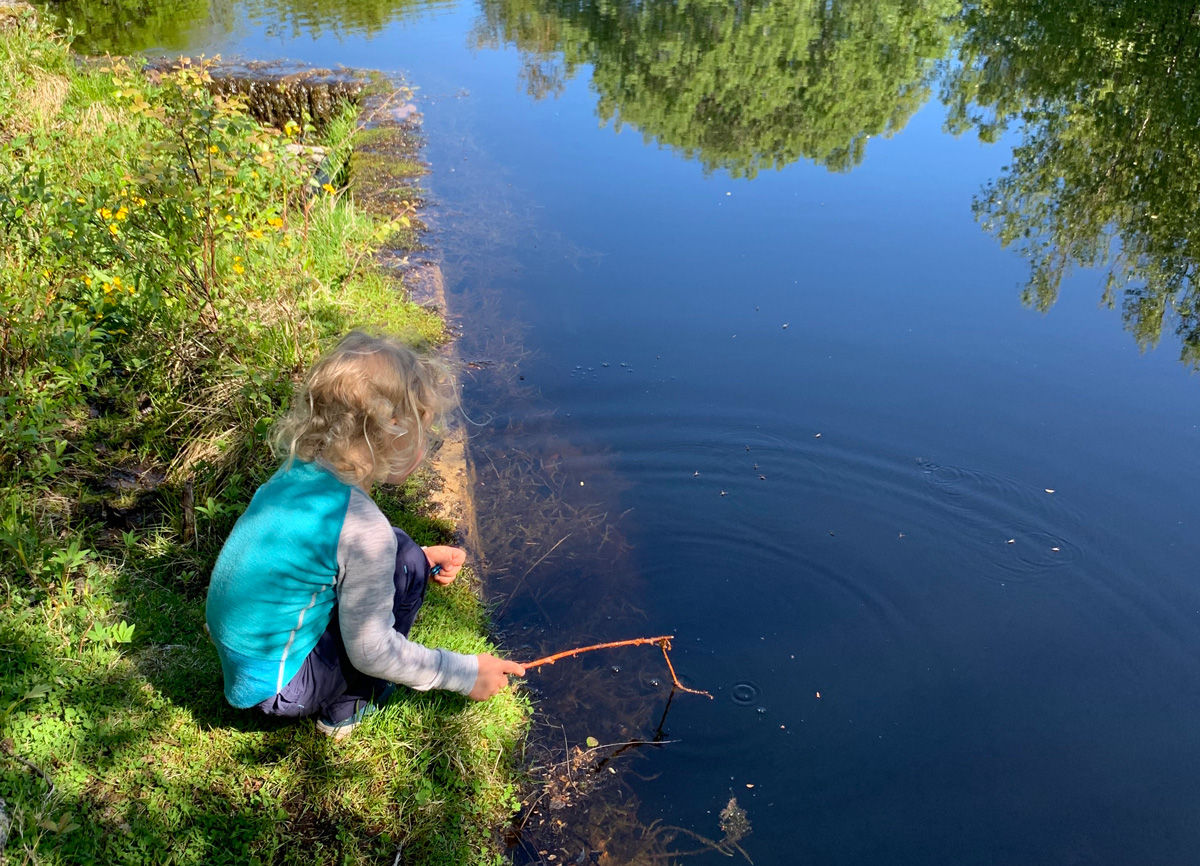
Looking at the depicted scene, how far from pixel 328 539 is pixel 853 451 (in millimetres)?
3155

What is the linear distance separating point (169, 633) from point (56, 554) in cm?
44

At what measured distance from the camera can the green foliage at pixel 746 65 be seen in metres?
9.00

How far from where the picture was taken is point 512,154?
8.80 meters

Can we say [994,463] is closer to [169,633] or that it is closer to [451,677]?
[451,677]

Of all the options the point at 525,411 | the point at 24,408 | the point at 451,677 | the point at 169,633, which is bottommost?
the point at 525,411

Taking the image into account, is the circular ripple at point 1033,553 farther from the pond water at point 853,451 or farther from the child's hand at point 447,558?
the child's hand at point 447,558

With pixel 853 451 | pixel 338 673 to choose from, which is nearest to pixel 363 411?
pixel 338 673

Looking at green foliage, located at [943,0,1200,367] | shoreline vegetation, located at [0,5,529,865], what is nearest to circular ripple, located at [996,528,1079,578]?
green foliage, located at [943,0,1200,367]

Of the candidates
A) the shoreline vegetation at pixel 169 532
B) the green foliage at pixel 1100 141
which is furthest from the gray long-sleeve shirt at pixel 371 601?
the green foliage at pixel 1100 141

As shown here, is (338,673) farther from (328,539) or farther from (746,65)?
(746,65)

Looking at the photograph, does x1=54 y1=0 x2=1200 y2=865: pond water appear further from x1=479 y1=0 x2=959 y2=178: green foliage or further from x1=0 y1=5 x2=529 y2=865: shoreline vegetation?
x1=0 y1=5 x2=529 y2=865: shoreline vegetation

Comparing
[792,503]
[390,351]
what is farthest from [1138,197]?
[390,351]

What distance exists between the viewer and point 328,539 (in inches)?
88.0

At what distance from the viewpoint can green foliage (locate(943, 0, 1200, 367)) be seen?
20.2 feet
